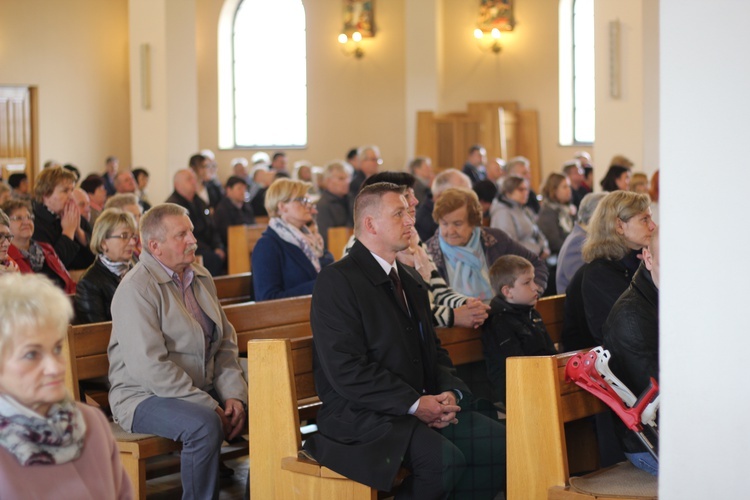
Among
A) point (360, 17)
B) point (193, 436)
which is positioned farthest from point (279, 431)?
point (360, 17)

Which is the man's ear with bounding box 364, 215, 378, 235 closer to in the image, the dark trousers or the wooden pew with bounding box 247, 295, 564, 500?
the wooden pew with bounding box 247, 295, 564, 500

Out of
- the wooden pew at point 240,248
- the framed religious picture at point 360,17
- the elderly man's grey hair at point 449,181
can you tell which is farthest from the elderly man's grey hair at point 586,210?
the framed religious picture at point 360,17

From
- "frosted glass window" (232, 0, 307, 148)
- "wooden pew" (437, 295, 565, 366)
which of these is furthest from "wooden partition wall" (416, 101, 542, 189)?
"wooden pew" (437, 295, 565, 366)

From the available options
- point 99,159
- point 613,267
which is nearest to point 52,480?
point 613,267

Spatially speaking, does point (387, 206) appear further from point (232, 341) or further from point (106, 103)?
point (106, 103)

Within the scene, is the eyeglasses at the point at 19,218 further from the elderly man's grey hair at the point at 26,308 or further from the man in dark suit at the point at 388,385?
the elderly man's grey hair at the point at 26,308

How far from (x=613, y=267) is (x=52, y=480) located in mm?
2852

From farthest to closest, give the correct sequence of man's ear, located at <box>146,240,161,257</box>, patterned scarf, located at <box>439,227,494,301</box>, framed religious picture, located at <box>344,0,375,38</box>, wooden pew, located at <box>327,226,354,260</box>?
1. framed religious picture, located at <box>344,0,375,38</box>
2. wooden pew, located at <box>327,226,354,260</box>
3. patterned scarf, located at <box>439,227,494,301</box>
4. man's ear, located at <box>146,240,161,257</box>

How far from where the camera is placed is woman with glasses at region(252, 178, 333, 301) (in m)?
5.57

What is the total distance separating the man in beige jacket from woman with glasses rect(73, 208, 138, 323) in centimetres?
56

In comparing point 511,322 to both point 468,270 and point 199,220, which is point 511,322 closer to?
point 468,270

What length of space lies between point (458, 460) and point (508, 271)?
3.43 ft

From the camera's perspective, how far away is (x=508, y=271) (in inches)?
175

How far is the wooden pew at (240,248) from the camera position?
833cm
